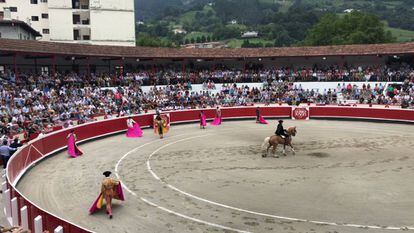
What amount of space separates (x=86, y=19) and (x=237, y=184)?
50035 mm

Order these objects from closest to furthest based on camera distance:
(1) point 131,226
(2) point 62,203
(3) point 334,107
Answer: (1) point 131,226 < (2) point 62,203 < (3) point 334,107

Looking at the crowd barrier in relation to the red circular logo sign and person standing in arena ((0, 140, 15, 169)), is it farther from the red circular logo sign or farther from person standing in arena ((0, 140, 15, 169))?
person standing in arena ((0, 140, 15, 169))

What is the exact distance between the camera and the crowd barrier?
29.6ft

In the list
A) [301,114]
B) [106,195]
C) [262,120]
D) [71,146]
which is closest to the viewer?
[106,195]

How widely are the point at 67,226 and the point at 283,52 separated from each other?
35894mm

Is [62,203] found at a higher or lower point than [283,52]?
lower

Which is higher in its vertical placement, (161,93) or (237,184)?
(161,93)

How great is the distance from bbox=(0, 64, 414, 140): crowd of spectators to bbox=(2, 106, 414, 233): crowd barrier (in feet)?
8.62

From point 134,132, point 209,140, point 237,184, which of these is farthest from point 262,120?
point 237,184

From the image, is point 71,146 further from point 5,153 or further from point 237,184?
point 237,184

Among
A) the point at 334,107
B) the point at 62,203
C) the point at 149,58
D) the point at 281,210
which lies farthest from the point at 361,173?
the point at 149,58

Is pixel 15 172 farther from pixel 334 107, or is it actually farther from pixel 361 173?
pixel 334 107

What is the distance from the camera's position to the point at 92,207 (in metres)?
11.4

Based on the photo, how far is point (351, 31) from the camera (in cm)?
8031
